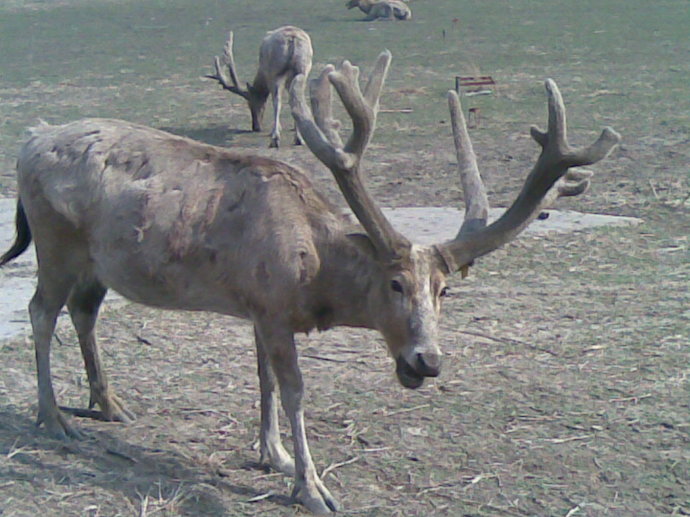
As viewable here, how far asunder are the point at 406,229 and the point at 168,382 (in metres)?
3.68

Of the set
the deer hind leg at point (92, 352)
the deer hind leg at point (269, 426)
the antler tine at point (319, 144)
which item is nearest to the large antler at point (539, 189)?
the antler tine at point (319, 144)

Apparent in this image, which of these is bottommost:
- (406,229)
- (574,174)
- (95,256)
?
(406,229)

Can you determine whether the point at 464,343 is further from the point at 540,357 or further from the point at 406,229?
the point at 406,229

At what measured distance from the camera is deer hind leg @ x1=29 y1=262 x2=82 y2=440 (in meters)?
5.80

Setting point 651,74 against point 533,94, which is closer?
point 533,94

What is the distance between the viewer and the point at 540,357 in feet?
22.8

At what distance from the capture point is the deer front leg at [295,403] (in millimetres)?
5129

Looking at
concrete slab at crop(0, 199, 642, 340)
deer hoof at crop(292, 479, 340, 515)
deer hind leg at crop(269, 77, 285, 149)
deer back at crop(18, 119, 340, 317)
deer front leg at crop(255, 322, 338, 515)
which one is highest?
deer back at crop(18, 119, 340, 317)

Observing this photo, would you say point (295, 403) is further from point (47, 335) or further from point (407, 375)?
point (47, 335)

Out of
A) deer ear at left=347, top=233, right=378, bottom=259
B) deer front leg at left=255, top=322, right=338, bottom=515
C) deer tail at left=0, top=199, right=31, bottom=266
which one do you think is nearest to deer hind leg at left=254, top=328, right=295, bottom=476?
deer front leg at left=255, top=322, right=338, bottom=515

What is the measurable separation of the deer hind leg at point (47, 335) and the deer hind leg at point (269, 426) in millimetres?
1033

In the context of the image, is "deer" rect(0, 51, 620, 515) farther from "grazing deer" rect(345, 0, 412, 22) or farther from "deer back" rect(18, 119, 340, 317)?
"grazing deer" rect(345, 0, 412, 22)

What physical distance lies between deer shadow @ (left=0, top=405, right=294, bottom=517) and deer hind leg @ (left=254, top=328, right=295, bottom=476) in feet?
0.30

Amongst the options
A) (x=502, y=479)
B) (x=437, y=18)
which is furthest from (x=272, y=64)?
(x=437, y=18)
